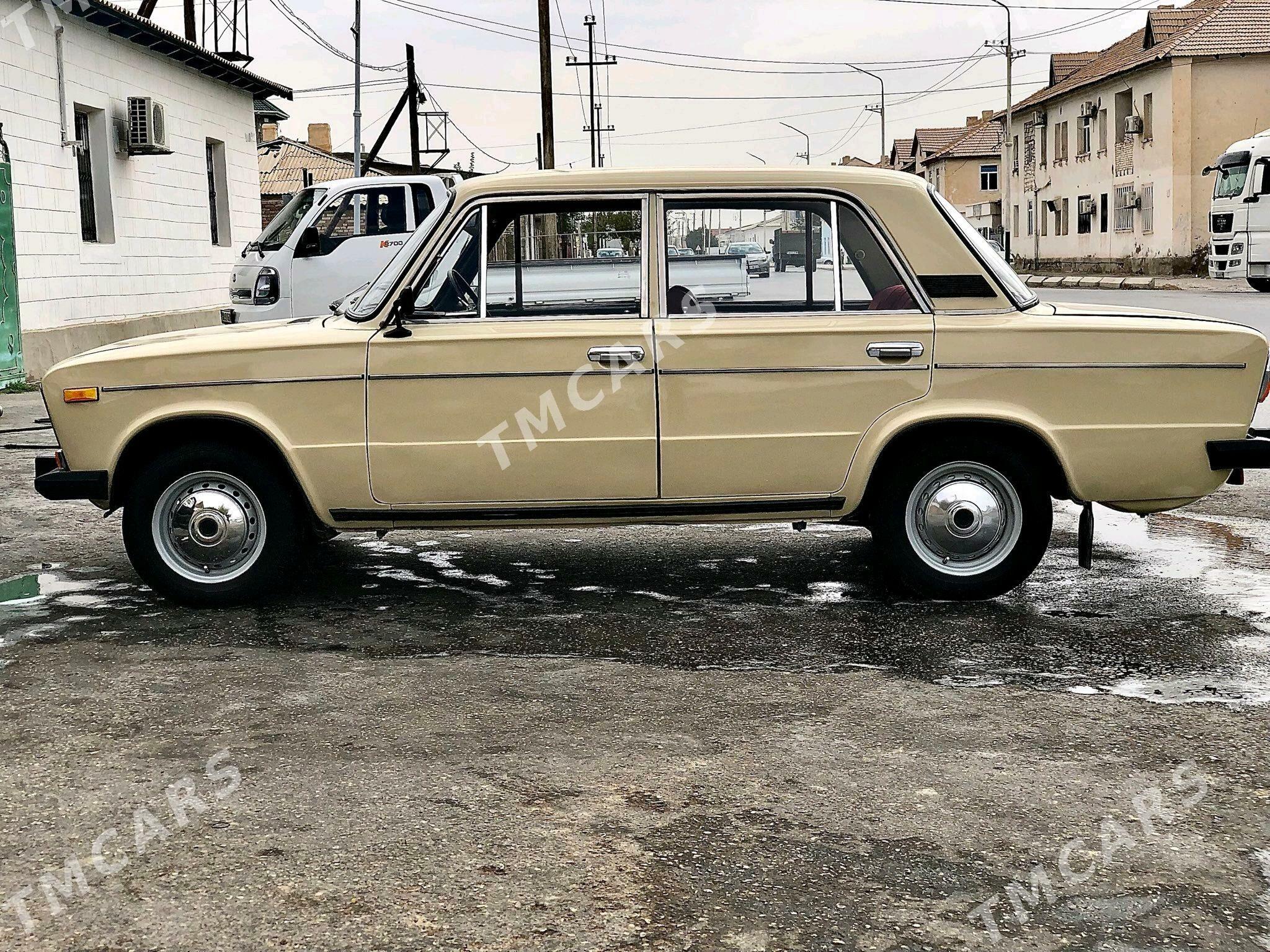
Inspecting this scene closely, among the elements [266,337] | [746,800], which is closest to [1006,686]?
[746,800]

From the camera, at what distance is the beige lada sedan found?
5910mm

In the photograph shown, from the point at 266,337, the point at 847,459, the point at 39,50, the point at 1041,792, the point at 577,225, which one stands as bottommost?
the point at 1041,792

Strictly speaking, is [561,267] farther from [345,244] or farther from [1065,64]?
[1065,64]

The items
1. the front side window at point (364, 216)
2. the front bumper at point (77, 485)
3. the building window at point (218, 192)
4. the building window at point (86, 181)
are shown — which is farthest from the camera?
the building window at point (218, 192)

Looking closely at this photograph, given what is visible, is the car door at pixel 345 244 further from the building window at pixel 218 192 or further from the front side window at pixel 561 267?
the front side window at pixel 561 267

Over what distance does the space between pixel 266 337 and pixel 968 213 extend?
81.4 meters

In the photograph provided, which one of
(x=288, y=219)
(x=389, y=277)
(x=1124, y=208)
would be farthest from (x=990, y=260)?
(x=1124, y=208)

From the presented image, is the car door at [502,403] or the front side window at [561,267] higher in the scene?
the front side window at [561,267]

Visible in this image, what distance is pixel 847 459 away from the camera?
5.97 metres

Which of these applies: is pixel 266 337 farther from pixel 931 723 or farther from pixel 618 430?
pixel 931 723

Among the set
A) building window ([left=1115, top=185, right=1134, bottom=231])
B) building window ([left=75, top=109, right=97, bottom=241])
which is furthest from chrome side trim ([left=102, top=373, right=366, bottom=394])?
building window ([left=1115, top=185, right=1134, bottom=231])

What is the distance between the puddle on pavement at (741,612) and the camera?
528cm

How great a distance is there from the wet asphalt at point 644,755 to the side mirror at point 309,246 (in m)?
10.8

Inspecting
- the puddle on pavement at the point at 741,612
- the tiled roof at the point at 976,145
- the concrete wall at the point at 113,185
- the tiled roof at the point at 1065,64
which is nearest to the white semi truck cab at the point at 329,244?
the concrete wall at the point at 113,185
